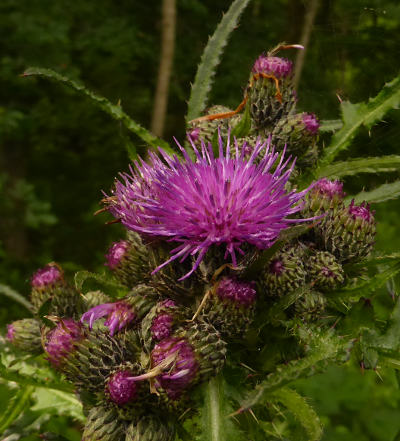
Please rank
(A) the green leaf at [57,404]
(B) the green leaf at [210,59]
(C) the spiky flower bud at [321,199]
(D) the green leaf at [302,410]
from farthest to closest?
(A) the green leaf at [57,404], (B) the green leaf at [210,59], (C) the spiky flower bud at [321,199], (D) the green leaf at [302,410]

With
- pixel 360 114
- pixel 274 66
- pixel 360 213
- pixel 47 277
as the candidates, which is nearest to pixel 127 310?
pixel 47 277

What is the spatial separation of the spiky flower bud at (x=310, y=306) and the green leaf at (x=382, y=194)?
0.52 m

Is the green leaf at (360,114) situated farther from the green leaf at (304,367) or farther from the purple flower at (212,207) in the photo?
the green leaf at (304,367)

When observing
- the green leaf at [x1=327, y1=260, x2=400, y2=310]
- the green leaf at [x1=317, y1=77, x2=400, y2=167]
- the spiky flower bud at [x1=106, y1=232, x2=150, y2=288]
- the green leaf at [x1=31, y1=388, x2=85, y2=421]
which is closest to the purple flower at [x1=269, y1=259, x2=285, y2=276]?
the green leaf at [x1=327, y1=260, x2=400, y2=310]

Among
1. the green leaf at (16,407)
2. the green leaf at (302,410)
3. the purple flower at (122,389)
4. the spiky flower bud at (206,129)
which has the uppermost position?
the spiky flower bud at (206,129)

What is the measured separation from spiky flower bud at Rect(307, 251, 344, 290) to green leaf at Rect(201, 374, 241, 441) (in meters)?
0.45

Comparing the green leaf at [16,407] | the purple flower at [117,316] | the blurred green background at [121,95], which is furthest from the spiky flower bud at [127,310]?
the blurred green background at [121,95]

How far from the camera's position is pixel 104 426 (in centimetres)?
149

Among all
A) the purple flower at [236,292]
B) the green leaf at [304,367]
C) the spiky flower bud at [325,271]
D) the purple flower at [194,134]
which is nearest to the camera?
the green leaf at [304,367]

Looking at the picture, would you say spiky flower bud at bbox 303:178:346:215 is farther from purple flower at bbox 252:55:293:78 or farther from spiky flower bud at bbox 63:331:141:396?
spiky flower bud at bbox 63:331:141:396

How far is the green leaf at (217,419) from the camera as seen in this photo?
4.43 feet

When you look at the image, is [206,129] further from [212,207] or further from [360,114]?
[360,114]

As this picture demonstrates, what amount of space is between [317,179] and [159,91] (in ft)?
14.0

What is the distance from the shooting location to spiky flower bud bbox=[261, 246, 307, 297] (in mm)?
1445
